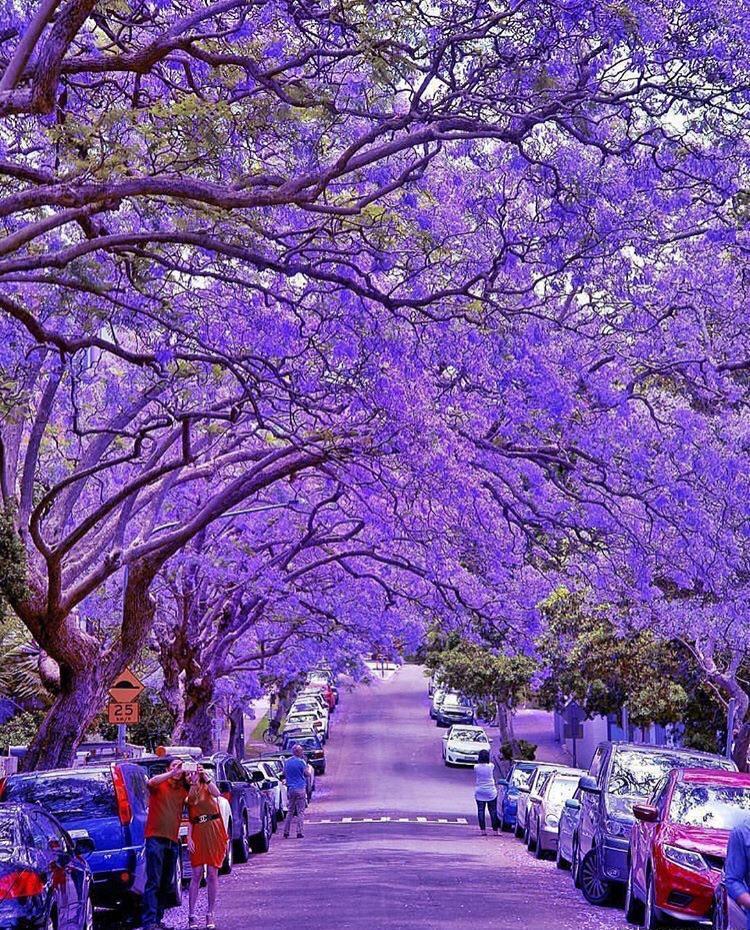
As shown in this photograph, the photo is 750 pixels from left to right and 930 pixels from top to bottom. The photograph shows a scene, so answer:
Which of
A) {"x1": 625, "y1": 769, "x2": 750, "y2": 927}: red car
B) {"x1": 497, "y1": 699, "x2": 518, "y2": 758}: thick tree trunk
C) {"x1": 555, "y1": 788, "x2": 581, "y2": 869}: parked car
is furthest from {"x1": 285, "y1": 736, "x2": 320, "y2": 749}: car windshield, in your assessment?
{"x1": 625, "y1": 769, "x2": 750, "y2": 927}: red car

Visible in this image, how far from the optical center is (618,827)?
18875 mm

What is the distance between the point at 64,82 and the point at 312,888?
9.95 m

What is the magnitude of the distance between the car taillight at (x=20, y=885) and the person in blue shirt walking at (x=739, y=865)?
442cm

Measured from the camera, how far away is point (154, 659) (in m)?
50.3

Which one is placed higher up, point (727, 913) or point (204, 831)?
point (204, 831)

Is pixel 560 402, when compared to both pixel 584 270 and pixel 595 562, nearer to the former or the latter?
pixel 584 270

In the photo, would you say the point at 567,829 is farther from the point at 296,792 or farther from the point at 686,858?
the point at 296,792

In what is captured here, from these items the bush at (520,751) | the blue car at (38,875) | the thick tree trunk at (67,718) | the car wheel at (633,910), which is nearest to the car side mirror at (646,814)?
the car wheel at (633,910)

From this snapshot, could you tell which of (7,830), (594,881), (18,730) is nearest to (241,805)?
(594,881)

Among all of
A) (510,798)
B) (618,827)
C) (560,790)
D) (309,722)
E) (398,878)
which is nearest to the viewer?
(618,827)

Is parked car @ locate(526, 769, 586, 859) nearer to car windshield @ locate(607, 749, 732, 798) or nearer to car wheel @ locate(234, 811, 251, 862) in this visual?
car wheel @ locate(234, 811, 251, 862)

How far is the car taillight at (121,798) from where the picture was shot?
16.6 meters

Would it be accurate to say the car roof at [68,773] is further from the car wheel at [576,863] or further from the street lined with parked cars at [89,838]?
the car wheel at [576,863]

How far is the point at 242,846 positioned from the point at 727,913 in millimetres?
15789
